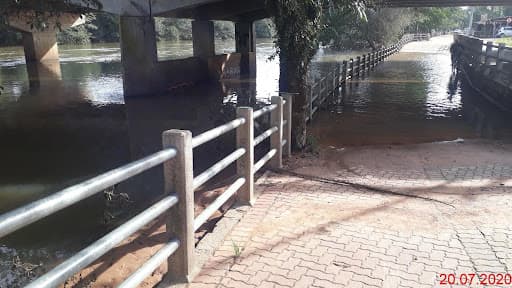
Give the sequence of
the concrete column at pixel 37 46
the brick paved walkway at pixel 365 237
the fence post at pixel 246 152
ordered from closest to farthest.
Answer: the brick paved walkway at pixel 365 237, the fence post at pixel 246 152, the concrete column at pixel 37 46

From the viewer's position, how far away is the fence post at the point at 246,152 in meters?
5.13

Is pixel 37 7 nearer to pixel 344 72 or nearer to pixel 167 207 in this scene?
pixel 167 207

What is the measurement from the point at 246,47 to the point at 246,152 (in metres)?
24.5

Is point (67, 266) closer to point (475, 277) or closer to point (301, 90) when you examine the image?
point (475, 277)

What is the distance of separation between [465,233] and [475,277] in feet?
3.04

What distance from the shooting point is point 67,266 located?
7.93ft

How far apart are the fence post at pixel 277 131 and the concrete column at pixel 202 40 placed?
1869 cm

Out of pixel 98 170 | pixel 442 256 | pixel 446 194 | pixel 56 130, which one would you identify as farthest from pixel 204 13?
pixel 442 256

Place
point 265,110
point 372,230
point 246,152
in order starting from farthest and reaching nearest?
point 265,110 → point 246,152 → point 372,230

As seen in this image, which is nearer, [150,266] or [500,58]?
[150,266]

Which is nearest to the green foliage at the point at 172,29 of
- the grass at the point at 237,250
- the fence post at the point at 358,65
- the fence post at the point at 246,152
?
the fence post at the point at 358,65

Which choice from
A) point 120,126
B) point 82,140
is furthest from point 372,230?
point 120,126

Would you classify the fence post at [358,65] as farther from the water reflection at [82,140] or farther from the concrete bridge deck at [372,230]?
the concrete bridge deck at [372,230]

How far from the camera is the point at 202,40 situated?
82.5ft
